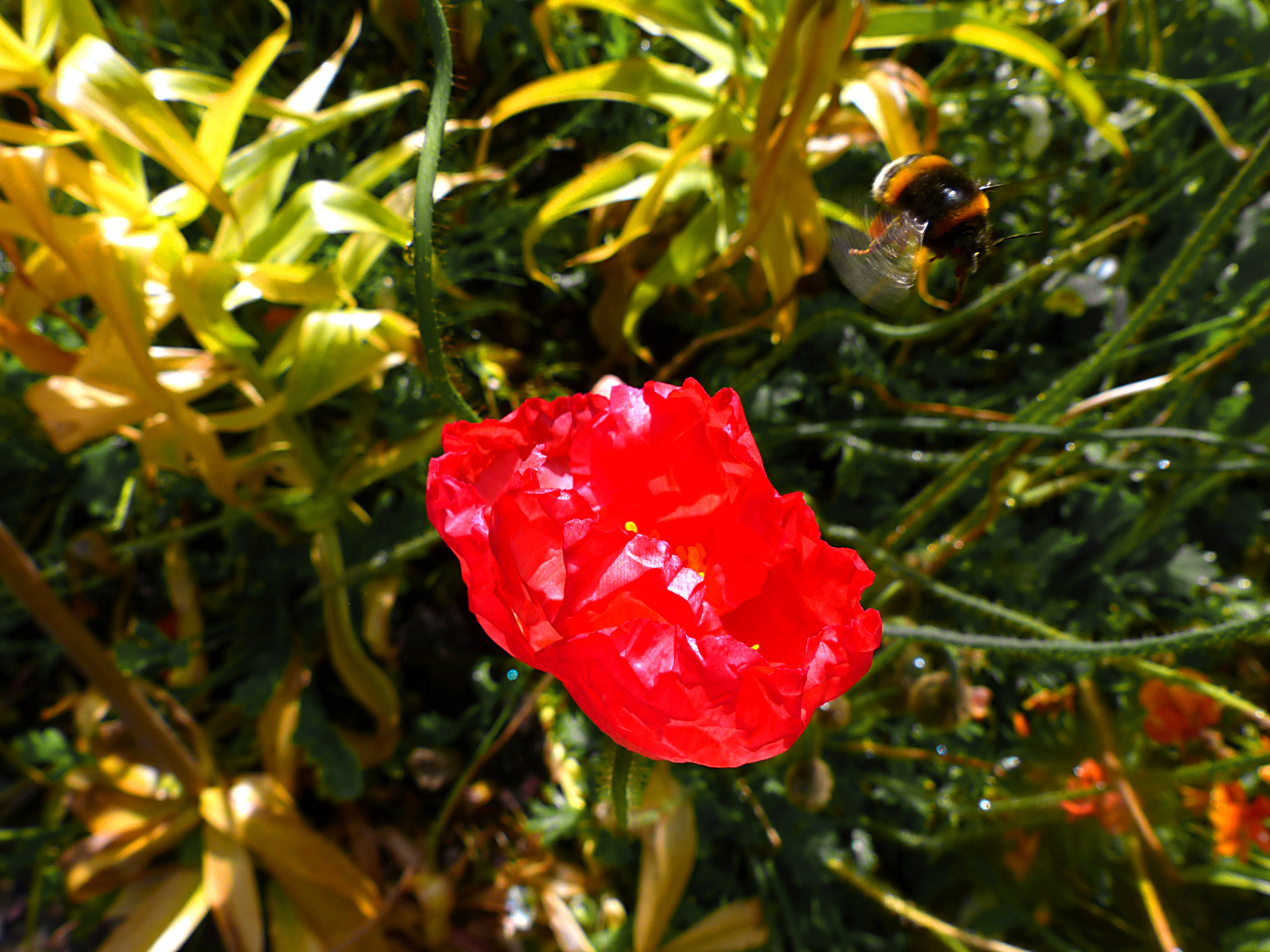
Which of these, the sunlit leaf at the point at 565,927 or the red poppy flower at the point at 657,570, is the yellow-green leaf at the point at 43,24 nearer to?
the red poppy flower at the point at 657,570

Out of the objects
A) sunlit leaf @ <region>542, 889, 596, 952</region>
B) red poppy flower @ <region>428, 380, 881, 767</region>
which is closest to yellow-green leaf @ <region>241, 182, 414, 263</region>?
Result: red poppy flower @ <region>428, 380, 881, 767</region>

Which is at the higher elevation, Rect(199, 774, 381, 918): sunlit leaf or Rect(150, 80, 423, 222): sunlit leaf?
Rect(150, 80, 423, 222): sunlit leaf

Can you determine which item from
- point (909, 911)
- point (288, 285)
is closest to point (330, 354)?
point (288, 285)

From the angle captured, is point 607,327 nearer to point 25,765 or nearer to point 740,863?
point 740,863

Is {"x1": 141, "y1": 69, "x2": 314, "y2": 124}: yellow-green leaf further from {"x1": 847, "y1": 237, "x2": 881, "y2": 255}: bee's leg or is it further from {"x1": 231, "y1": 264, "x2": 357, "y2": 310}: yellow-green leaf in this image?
{"x1": 847, "y1": 237, "x2": 881, "y2": 255}: bee's leg

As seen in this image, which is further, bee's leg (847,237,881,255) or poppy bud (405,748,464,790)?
poppy bud (405,748,464,790)

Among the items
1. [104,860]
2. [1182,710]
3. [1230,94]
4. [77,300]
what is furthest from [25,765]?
[1230,94]

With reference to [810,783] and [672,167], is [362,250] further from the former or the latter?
[810,783]
